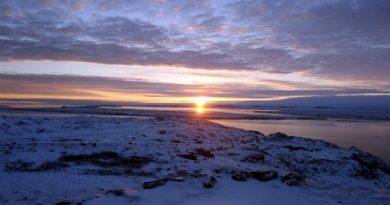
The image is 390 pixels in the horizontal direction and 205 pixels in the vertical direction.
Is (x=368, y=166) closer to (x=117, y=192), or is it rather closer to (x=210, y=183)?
(x=210, y=183)

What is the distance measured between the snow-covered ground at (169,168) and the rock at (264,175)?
35 millimetres

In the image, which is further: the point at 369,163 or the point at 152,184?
the point at 369,163

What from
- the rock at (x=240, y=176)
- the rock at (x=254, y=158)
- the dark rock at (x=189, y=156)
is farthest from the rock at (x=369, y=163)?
the dark rock at (x=189, y=156)

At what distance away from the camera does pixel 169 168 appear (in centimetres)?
1352

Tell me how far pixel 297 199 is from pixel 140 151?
7.37 metres

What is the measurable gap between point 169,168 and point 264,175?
353 centimetres

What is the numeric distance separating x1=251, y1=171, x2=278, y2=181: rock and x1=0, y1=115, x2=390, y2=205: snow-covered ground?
0.11 feet

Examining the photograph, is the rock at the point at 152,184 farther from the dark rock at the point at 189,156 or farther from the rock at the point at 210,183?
the dark rock at the point at 189,156

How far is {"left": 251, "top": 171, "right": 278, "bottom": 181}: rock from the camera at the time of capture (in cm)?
1239

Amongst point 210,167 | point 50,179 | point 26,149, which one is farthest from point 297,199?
point 26,149

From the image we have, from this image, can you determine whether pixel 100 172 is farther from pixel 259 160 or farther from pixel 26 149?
pixel 259 160

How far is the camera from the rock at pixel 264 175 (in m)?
12.4

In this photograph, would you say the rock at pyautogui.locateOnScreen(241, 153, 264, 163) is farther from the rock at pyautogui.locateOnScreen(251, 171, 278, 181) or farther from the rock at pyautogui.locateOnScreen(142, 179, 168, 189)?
the rock at pyautogui.locateOnScreen(142, 179, 168, 189)

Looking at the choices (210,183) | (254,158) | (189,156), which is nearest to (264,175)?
(210,183)
